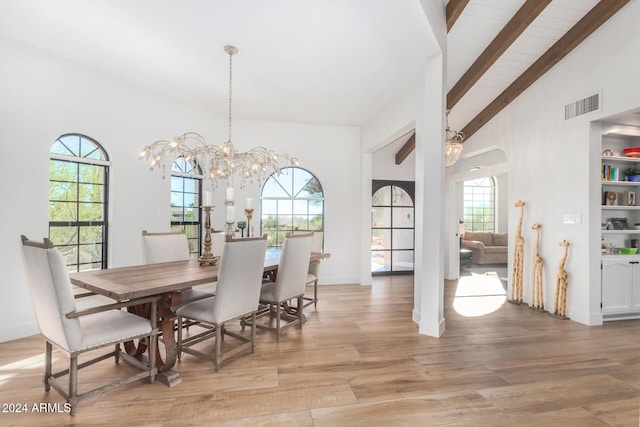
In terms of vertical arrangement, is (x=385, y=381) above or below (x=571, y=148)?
below

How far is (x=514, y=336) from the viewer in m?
3.23

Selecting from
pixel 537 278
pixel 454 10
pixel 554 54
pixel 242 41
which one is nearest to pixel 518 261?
pixel 537 278

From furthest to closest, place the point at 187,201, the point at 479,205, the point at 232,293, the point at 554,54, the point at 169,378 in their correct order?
1. the point at 479,205
2. the point at 187,201
3. the point at 554,54
4. the point at 232,293
5. the point at 169,378

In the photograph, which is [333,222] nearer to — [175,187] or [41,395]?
[175,187]

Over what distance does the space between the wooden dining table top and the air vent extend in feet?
13.1

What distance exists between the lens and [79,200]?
3674 mm

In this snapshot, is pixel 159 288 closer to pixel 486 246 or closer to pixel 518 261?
pixel 518 261

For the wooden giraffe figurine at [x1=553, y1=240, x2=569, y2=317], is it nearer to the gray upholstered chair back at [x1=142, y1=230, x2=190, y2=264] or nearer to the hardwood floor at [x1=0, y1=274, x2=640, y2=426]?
the hardwood floor at [x1=0, y1=274, x2=640, y2=426]

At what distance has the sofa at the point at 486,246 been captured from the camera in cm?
772

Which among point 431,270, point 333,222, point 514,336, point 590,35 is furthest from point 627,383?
point 333,222

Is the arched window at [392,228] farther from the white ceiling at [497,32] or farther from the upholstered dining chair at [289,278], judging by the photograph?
the upholstered dining chair at [289,278]

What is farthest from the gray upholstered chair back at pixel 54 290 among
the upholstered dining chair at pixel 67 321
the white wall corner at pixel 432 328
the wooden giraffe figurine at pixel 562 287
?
the wooden giraffe figurine at pixel 562 287

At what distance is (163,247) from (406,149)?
183 inches

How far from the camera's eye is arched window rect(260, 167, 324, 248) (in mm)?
5551
